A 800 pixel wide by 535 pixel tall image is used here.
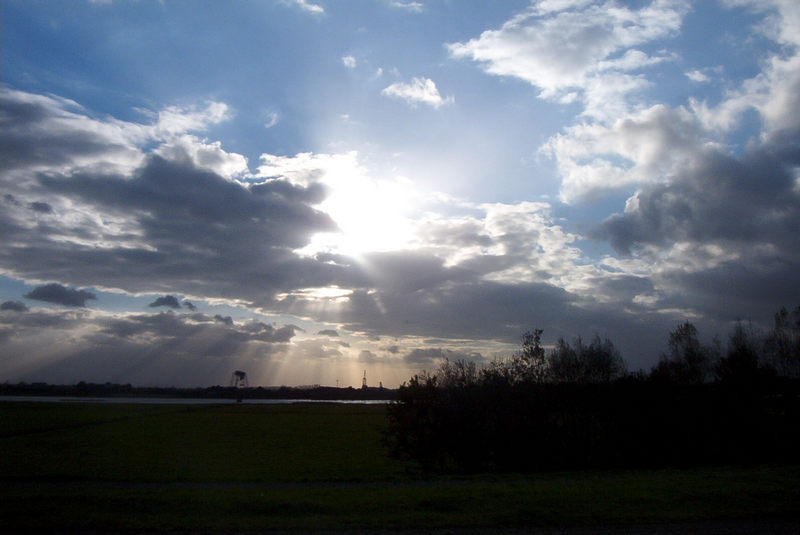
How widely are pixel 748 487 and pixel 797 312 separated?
70390 millimetres

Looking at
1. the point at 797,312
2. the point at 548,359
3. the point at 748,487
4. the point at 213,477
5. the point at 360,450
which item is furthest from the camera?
the point at 797,312

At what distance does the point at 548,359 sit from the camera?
4147 cm

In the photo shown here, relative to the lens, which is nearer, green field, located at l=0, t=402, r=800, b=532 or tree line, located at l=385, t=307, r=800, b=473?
green field, located at l=0, t=402, r=800, b=532

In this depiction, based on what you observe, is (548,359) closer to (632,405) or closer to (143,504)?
(632,405)

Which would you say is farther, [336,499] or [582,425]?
[582,425]

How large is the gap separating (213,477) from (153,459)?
9.63 meters

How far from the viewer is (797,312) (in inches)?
2854

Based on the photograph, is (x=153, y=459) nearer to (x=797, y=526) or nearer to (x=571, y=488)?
(x=571, y=488)

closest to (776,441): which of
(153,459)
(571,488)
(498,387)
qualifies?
(498,387)

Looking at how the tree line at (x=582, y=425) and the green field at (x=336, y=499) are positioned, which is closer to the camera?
the green field at (x=336, y=499)

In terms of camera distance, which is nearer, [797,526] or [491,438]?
[797,526]

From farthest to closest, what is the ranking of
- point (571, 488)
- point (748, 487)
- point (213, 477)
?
point (213, 477)
point (571, 488)
point (748, 487)

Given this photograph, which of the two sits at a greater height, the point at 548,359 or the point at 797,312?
the point at 797,312

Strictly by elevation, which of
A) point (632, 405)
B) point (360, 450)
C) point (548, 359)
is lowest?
point (360, 450)
